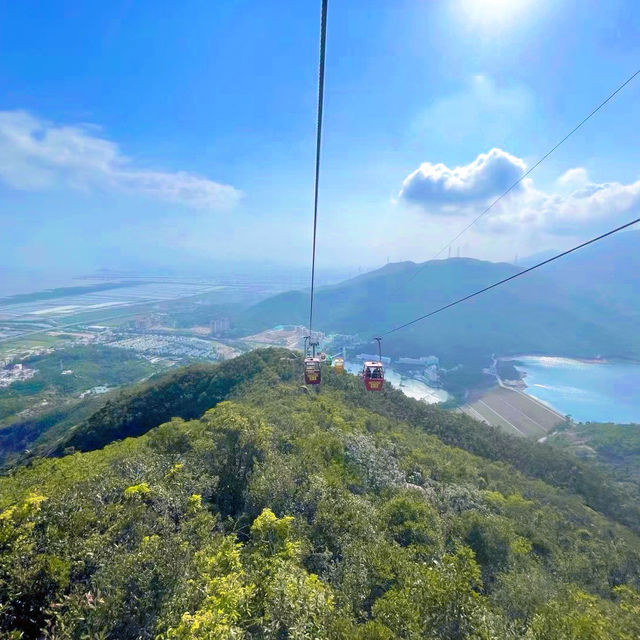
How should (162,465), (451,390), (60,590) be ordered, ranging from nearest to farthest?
(60,590) → (162,465) → (451,390)

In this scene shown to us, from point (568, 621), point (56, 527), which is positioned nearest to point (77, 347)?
point (56, 527)

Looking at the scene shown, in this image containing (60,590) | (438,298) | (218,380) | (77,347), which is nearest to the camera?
(60,590)

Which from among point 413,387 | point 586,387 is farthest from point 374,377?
point 586,387

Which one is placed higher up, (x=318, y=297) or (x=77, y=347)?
(x=318, y=297)

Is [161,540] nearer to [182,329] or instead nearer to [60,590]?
[60,590]

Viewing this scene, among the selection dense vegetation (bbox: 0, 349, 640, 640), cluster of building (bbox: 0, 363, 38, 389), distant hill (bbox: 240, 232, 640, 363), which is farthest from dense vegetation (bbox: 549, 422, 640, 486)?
cluster of building (bbox: 0, 363, 38, 389)

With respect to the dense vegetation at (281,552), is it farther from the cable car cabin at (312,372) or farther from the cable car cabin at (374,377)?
the cable car cabin at (374,377)

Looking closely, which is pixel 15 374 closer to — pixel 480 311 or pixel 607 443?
pixel 607 443
